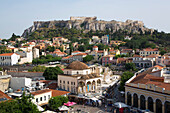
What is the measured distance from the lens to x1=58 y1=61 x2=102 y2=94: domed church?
2914 cm

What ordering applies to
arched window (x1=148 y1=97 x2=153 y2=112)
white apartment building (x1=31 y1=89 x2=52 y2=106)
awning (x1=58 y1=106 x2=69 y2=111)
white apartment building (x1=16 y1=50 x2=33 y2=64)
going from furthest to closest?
white apartment building (x1=16 y1=50 x2=33 y2=64) → white apartment building (x1=31 y1=89 x2=52 y2=106) → awning (x1=58 y1=106 x2=69 y2=111) → arched window (x1=148 y1=97 x2=153 y2=112)

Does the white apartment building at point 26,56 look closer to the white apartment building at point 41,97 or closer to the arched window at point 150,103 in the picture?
the white apartment building at point 41,97

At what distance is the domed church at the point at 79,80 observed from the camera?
29.1 meters

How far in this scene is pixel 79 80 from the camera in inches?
1139

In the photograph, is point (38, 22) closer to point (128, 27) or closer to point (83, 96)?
point (128, 27)

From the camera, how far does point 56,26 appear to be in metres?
140

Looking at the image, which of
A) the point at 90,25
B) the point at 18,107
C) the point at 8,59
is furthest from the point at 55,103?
the point at 90,25

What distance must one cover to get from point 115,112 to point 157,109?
4.45 meters

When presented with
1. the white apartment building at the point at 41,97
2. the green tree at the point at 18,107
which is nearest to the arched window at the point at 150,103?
the white apartment building at the point at 41,97

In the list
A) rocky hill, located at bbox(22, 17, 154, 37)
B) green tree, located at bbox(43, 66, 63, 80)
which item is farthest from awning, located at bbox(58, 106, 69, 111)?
rocky hill, located at bbox(22, 17, 154, 37)

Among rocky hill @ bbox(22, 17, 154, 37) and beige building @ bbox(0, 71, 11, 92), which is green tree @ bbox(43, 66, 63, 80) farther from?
rocky hill @ bbox(22, 17, 154, 37)

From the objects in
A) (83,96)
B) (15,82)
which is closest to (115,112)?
(83,96)

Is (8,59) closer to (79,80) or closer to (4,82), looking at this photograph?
(4,82)

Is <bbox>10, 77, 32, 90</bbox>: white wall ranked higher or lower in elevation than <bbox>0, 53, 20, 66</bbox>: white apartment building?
lower
